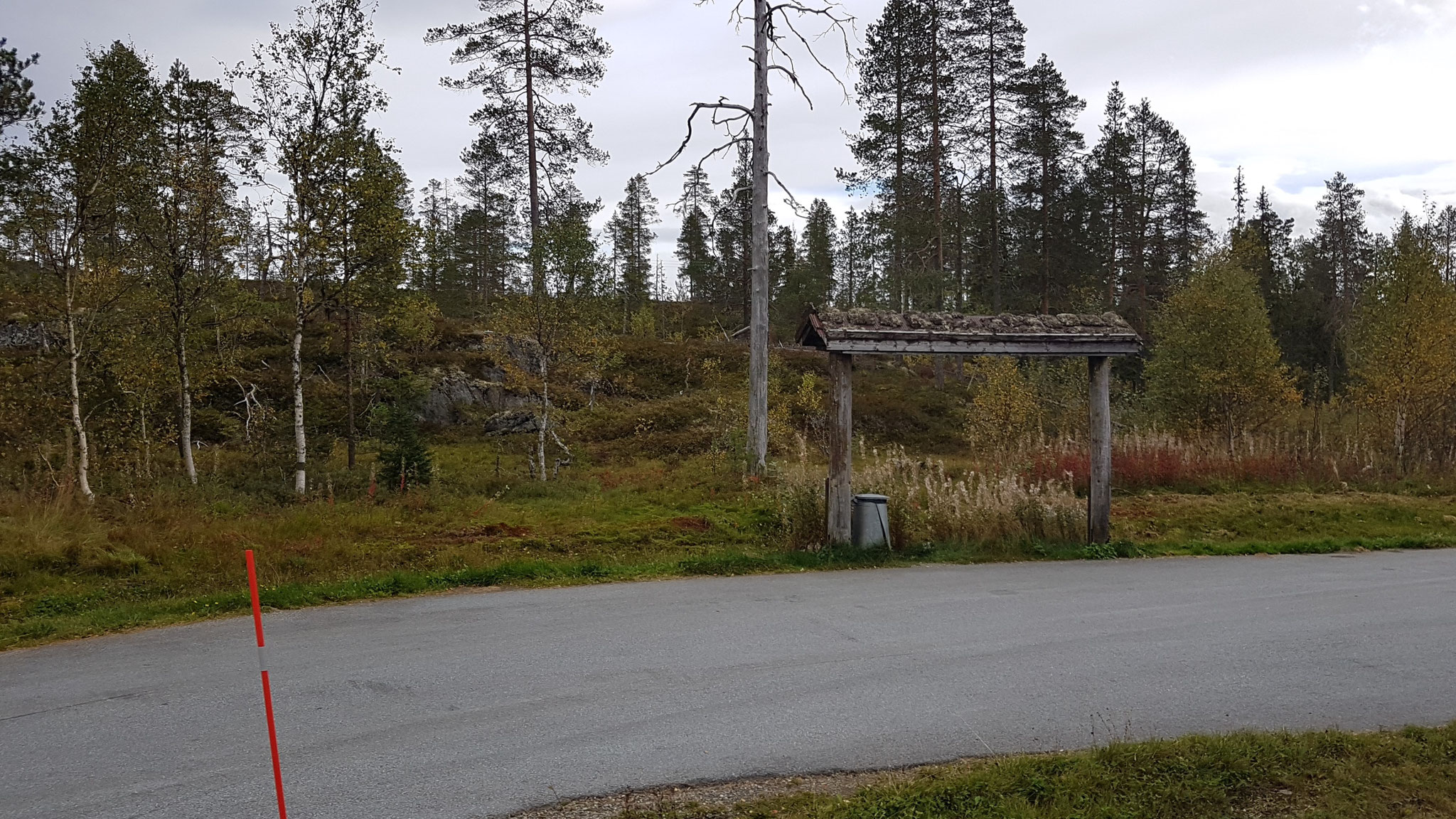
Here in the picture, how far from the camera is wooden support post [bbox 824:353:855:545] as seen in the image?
424 inches

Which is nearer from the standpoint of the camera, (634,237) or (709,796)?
(709,796)

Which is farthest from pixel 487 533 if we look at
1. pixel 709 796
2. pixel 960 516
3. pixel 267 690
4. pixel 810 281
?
pixel 810 281

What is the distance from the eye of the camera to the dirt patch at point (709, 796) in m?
4.05

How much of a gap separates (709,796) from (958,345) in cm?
799

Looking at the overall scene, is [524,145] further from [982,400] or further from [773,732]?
[773,732]

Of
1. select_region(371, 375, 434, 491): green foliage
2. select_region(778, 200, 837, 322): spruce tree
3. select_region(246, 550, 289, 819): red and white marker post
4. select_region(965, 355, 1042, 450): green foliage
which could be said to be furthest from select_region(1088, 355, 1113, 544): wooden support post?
select_region(778, 200, 837, 322): spruce tree

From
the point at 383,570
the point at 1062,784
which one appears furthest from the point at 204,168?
the point at 1062,784

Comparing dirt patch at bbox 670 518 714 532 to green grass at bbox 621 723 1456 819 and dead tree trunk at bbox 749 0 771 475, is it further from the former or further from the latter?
green grass at bbox 621 723 1456 819

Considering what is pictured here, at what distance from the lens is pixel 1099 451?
11.6 metres

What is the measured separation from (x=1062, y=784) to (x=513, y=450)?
19.6m

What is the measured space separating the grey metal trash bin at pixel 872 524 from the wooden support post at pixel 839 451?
14 centimetres

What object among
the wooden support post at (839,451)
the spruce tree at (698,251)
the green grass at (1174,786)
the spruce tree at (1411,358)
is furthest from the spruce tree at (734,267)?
the green grass at (1174,786)

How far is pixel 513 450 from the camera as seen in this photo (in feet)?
73.2

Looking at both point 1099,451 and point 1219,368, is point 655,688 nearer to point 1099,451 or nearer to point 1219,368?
point 1099,451
